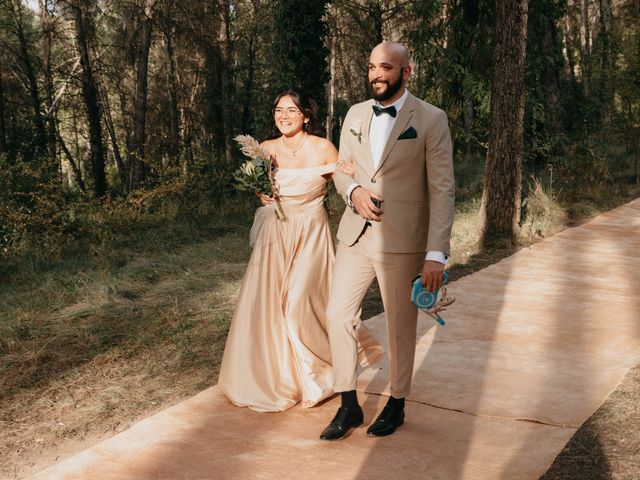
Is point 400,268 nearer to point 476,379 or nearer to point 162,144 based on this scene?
point 476,379

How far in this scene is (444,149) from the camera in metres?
3.55

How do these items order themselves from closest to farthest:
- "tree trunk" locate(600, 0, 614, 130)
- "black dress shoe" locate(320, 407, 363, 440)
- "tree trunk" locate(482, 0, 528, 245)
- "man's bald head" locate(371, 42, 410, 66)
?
"man's bald head" locate(371, 42, 410, 66) < "black dress shoe" locate(320, 407, 363, 440) < "tree trunk" locate(482, 0, 528, 245) < "tree trunk" locate(600, 0, 614, 130)

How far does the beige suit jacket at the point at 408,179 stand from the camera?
3.54 meters

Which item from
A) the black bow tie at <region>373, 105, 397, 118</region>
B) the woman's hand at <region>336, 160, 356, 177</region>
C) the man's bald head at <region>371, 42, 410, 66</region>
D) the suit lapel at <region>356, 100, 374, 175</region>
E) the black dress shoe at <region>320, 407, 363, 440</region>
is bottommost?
the black dress shoe at <region>320, 407, 363, 440</region>

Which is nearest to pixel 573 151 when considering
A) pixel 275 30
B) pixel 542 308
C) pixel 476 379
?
pixel 275 30

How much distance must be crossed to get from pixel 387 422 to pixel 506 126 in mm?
6504

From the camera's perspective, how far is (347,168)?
3807mm

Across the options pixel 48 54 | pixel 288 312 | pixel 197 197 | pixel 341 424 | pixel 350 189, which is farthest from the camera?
pixel 48 54

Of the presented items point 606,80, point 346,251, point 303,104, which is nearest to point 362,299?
point 346,251

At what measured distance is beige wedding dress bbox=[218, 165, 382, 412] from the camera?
4.35 meters

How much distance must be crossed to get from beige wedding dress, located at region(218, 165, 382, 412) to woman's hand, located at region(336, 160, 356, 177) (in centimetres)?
59

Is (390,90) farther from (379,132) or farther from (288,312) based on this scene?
(288,312)

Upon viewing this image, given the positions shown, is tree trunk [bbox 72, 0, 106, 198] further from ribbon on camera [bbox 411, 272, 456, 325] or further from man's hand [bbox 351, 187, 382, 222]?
ribbon on camera [bbox 411, 272, 456, 325]

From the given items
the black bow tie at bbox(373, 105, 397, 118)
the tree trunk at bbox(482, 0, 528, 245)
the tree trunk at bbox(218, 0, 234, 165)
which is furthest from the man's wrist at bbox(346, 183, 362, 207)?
the tree trunk at bbox(218, 0, 234, 165)
